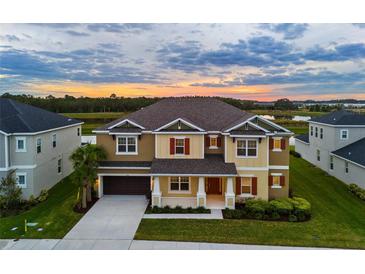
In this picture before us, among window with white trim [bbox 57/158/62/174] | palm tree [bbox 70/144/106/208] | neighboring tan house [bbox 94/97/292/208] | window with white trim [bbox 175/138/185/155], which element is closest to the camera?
palm tree [bbox 70/144/106/208]

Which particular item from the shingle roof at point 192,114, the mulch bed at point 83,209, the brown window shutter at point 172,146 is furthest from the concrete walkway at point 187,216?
the shingle roof at point 192,114

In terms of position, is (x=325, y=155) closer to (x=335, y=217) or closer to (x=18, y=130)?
(x=335, y=217)

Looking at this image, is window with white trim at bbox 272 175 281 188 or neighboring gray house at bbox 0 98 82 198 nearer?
neighboring gray house at bbox 0 98 82 198

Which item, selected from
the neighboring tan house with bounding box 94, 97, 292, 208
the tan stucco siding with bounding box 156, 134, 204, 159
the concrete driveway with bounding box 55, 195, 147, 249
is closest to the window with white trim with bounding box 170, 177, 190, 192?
the neighboring tan house with bounding box 94, 97, 292, 208

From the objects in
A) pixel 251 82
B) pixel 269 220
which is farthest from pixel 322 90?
pixel 269 220

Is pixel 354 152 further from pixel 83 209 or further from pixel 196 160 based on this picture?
pixel 83 209

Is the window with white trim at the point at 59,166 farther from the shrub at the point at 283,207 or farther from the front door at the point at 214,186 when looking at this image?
the shrub at the point at 283,207

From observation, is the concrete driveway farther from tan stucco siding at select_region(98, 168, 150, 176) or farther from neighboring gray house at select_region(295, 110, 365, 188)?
neighboring gray house at select_region(295, 110, 365, 188)
